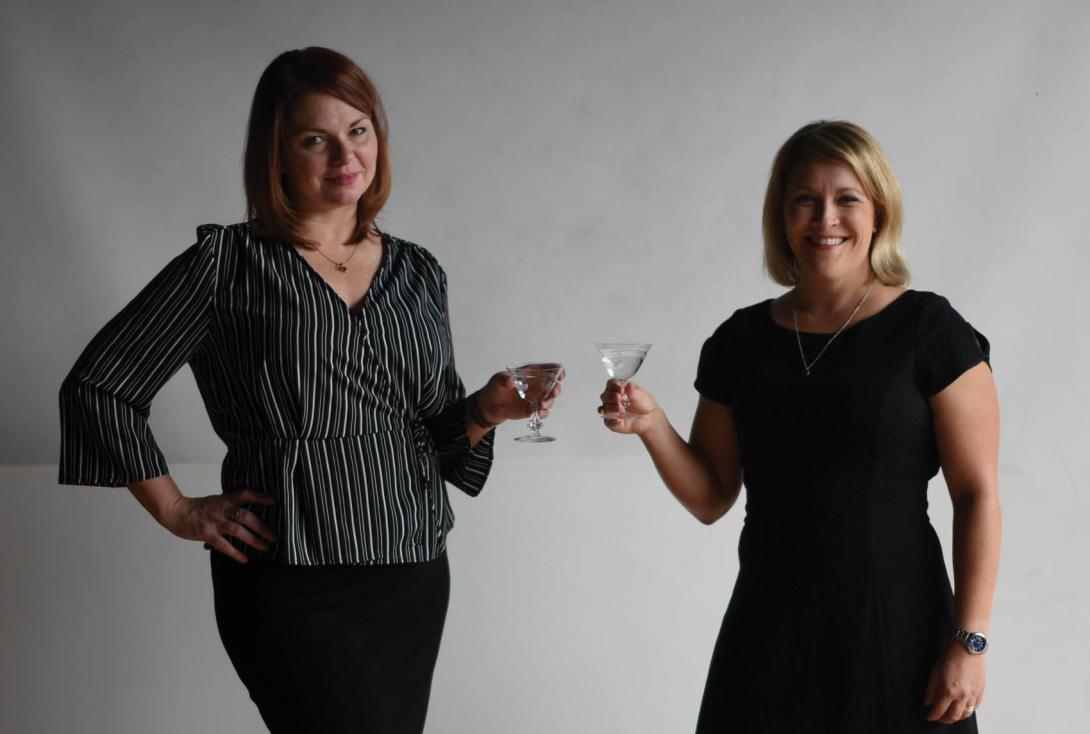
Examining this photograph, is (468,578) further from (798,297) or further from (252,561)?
(798,297)

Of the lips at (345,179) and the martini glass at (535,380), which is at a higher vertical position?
the lips at (345,179)

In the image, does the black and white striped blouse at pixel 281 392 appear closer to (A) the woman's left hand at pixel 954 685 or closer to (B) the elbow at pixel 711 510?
(B) the elbow at pixel 711 510

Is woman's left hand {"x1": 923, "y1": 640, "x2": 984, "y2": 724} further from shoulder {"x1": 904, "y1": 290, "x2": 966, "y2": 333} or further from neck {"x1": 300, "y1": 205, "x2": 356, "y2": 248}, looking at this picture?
neck {"x1": 300, "y1": 205, "x2": 356, "y2": 248}

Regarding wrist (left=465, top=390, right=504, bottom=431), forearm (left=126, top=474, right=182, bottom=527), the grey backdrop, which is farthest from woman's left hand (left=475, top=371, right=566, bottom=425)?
the grey backdrop

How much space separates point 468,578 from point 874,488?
5.29 feet

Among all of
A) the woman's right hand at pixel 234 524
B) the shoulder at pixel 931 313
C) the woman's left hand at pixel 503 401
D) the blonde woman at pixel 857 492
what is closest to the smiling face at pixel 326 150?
the woman's left hand at pixel 503 401

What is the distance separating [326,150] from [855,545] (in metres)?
1.09

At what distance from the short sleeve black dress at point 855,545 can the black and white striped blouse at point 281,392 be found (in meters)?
0.61

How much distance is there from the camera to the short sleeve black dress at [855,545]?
5.41 ft

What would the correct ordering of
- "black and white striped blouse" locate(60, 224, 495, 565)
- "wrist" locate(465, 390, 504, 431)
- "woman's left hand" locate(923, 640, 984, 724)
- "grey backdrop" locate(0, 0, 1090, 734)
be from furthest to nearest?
"grey backdrop" locate(0, 0, 1090, 734), "wrist" locate(465, 390, 504, 431), "black and white striped blouse" locate(60, 224, 495, 565), "woman's left hand" locate(923, 640, 984, 724)

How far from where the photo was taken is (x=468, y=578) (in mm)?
3027

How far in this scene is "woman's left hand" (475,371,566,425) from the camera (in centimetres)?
190

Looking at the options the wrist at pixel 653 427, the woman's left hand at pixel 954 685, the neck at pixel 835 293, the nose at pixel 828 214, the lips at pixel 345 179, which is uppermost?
the lips at pixel 345 179

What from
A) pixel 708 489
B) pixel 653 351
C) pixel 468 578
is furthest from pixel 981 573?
pixel 468 578
